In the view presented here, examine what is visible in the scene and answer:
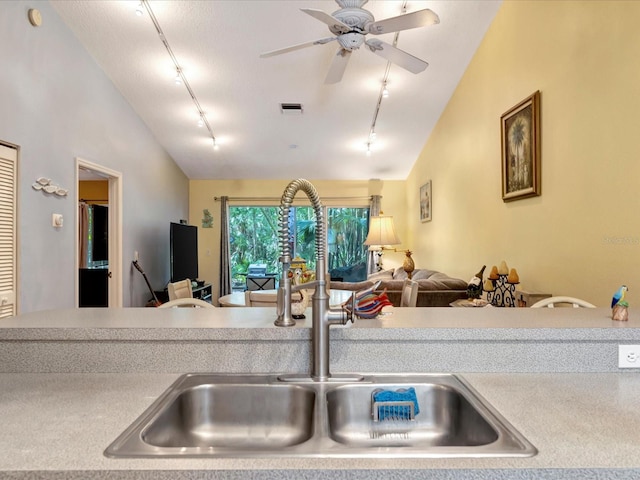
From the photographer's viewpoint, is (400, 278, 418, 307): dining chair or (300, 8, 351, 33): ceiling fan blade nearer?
(300, 8, 351, 33): ceiling fan blade

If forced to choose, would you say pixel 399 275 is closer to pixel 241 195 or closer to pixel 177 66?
pixel 241 195

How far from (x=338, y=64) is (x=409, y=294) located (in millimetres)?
1928

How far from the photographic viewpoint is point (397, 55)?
306 centimetres

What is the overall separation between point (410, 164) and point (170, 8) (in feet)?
15.3

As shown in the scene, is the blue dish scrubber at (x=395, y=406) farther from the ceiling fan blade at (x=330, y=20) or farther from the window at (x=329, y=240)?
the window at (x=329, y=240)

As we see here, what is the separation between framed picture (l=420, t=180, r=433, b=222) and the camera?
20.7ft

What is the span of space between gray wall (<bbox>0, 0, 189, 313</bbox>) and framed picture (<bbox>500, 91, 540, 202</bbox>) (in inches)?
155

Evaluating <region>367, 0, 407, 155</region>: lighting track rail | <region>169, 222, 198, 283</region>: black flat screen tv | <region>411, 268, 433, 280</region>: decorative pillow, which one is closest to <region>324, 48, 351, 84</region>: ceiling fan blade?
<region>367, 0, 407, 155</region>: lighting track rail

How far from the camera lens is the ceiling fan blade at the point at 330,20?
100 inches

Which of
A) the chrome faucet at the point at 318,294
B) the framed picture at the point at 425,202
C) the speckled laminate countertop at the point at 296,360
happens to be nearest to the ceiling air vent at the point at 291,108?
the framed picture at the point at 425,202

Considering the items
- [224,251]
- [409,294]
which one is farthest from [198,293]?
[409,294]

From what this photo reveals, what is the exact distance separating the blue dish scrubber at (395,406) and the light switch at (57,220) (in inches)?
144

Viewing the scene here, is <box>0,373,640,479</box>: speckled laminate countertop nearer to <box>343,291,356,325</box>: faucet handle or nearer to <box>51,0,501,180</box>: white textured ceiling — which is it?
<box>343,291,356,325</box>: faucet handle

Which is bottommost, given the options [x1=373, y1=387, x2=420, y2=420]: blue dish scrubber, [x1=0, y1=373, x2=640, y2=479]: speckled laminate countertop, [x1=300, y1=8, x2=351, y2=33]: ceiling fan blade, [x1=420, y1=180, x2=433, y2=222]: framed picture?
[x1=373, y1=387, x2=420, y2=420]: blue dish scrubber
